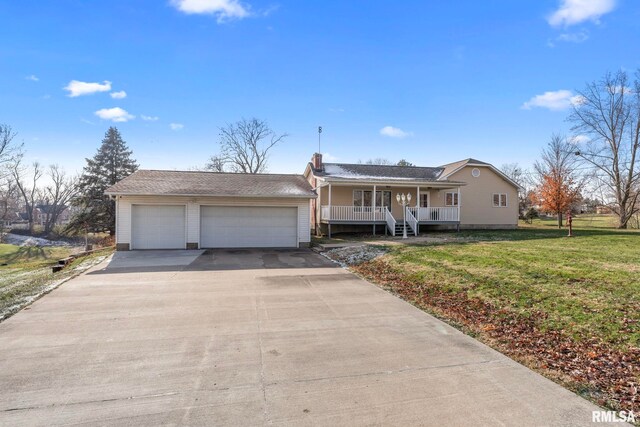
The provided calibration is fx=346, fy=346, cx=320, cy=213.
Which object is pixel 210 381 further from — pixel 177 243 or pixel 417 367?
pixel 177 243

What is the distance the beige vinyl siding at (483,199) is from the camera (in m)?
24.0

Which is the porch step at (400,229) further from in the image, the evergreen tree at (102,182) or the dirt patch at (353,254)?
the evergreen tree at (102,182)

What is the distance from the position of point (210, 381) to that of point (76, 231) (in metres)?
36.4

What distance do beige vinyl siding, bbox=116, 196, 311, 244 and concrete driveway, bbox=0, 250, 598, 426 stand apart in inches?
311

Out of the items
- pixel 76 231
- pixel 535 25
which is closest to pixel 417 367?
pixel 535 25

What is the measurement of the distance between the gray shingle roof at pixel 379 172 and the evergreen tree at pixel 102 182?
2094cm

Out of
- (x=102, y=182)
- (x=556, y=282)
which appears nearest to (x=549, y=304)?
(x=556, y=282)

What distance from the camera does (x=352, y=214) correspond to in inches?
789

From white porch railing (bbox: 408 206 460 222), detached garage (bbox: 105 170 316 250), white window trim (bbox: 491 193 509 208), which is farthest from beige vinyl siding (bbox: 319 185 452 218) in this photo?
detached garage (bbox: 105 170 316 250)

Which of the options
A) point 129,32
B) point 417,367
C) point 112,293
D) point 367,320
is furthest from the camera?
point 129,32

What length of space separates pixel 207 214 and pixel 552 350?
13.8m

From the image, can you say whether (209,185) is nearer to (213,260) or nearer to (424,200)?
(213,260)

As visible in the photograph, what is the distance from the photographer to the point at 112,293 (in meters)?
7.53
